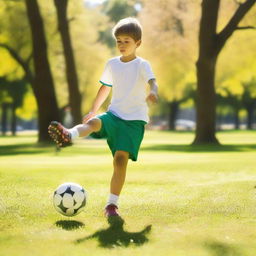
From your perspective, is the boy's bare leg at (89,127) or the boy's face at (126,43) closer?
the boy's bare leg at (89,127)

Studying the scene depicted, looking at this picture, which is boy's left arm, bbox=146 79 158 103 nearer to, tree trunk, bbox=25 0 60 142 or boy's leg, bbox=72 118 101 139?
boy's leg, bbox=72 118 101 139

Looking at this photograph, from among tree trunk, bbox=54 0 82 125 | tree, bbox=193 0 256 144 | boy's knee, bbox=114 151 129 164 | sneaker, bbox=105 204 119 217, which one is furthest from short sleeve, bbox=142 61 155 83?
tree trunk, bbox=54 0 82 125

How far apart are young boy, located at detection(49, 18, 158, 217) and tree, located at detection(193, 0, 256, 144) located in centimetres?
1582

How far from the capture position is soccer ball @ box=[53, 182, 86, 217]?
19.4ft

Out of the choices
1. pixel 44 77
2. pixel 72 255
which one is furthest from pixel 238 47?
pixel 72 255

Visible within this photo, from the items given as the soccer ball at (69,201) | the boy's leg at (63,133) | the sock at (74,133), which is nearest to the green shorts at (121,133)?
the boy's leg at (63,133)

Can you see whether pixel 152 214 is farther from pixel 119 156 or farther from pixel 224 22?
pixel 224 22

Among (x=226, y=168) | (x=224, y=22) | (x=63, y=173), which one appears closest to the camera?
(x=63, y=173)

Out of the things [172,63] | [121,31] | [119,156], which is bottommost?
[119,156]

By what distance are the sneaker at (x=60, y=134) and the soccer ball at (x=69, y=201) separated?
0.60 meters

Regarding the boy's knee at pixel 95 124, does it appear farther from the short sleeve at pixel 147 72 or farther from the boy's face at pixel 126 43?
the boy's face at pixel 126 43

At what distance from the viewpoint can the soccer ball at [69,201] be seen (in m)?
5.90

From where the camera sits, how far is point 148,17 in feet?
105

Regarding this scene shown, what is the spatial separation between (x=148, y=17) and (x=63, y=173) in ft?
73.8
